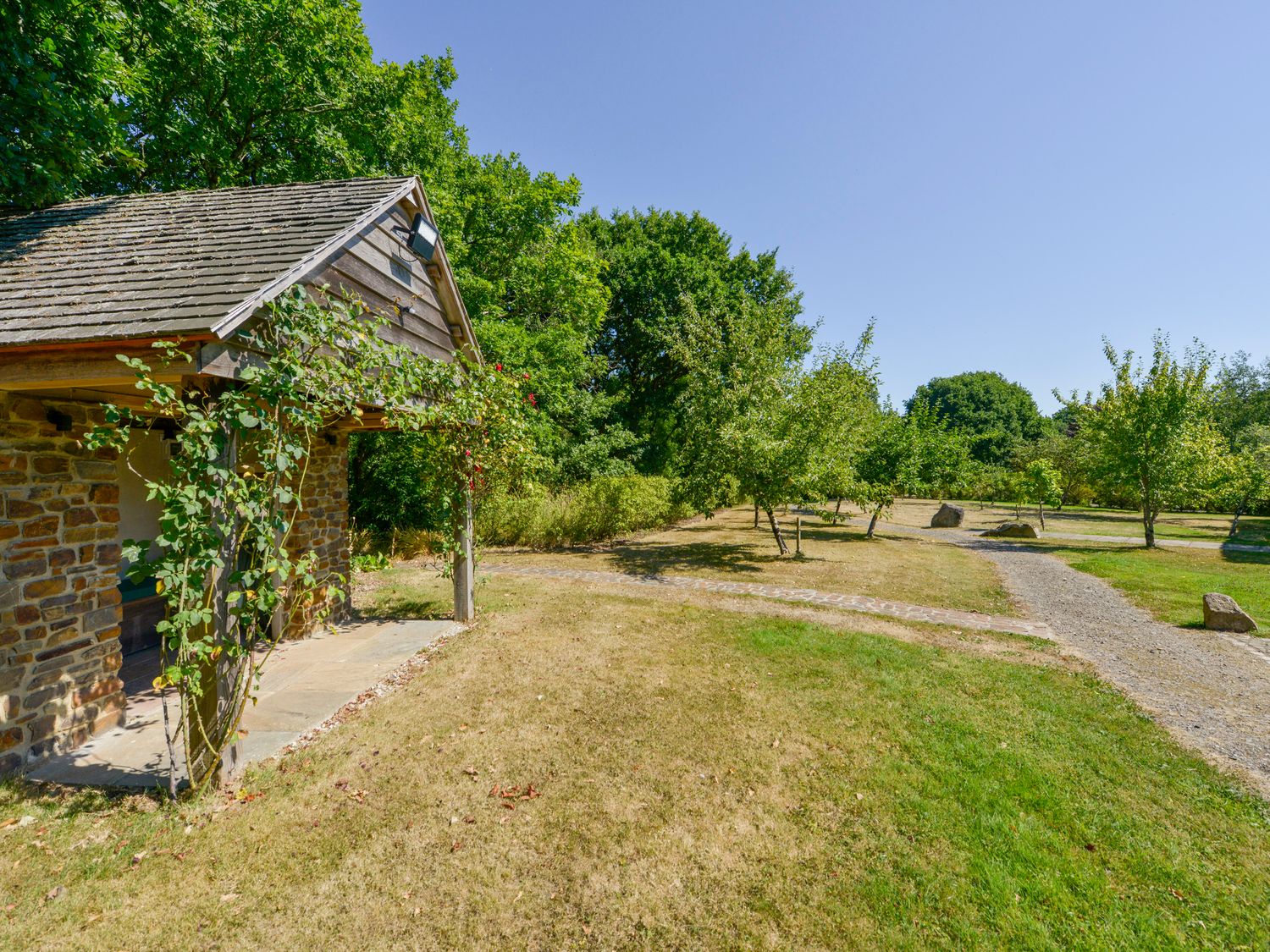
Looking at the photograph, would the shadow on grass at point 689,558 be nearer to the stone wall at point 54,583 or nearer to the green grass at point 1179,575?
the green grass at point 1179,575

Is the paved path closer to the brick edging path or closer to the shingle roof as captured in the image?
the brick edging path

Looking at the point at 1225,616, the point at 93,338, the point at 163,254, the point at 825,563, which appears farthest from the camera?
the point at 825,563

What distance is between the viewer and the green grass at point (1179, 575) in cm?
934

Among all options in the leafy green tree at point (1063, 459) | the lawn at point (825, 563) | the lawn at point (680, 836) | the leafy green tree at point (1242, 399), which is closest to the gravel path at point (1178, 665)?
the lawn at point (680, 836)

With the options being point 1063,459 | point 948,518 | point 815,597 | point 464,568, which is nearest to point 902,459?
point 948,518

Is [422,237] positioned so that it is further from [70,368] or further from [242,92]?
[242,92]

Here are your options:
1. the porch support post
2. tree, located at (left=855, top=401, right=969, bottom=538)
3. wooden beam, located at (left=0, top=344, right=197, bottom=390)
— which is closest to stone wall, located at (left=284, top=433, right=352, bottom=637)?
the porch support post

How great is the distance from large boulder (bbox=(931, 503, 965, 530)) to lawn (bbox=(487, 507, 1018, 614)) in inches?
236

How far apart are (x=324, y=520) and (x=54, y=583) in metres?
3.37

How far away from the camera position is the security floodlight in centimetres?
611

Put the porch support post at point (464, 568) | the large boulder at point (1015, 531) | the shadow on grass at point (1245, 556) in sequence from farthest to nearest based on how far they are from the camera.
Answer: the large boulder at point (1015, 531), the shadow on grass at point (1245, 556), the porch support post at point (464, 568)

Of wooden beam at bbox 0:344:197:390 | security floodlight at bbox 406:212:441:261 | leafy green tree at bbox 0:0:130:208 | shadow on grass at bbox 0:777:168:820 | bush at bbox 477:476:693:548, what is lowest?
shadow on grass at bbox 0:777:168:820

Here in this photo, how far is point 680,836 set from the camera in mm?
3451

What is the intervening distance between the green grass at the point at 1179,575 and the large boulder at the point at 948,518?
20.9ft
